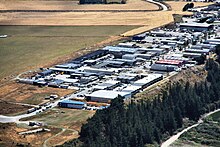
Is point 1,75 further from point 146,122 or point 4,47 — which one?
point 146,122

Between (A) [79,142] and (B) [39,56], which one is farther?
(B) [39,56]

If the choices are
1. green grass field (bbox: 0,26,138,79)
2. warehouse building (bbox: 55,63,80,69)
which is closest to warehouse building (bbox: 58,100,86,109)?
green grass field (bbox: 0,26,138,79)

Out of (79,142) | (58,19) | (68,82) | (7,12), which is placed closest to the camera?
(79,142)

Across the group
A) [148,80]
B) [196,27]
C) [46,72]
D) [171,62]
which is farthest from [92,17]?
[148,80]

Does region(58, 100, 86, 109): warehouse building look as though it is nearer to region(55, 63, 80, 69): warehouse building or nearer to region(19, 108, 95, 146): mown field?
region(19, 108, 95, 146): mown field

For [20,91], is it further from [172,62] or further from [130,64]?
[172,62]

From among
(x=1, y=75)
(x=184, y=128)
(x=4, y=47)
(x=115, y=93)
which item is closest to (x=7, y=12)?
(x=4, y=47)

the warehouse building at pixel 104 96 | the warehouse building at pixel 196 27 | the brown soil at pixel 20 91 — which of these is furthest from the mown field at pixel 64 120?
the warehouse building at pixel 196 27

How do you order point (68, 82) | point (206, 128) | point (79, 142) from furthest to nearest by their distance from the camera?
point (68, 82) < point (206, 128) < point (79, 142)

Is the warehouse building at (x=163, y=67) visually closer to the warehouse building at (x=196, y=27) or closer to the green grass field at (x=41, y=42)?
the green grass field at (x=41, y=42)
